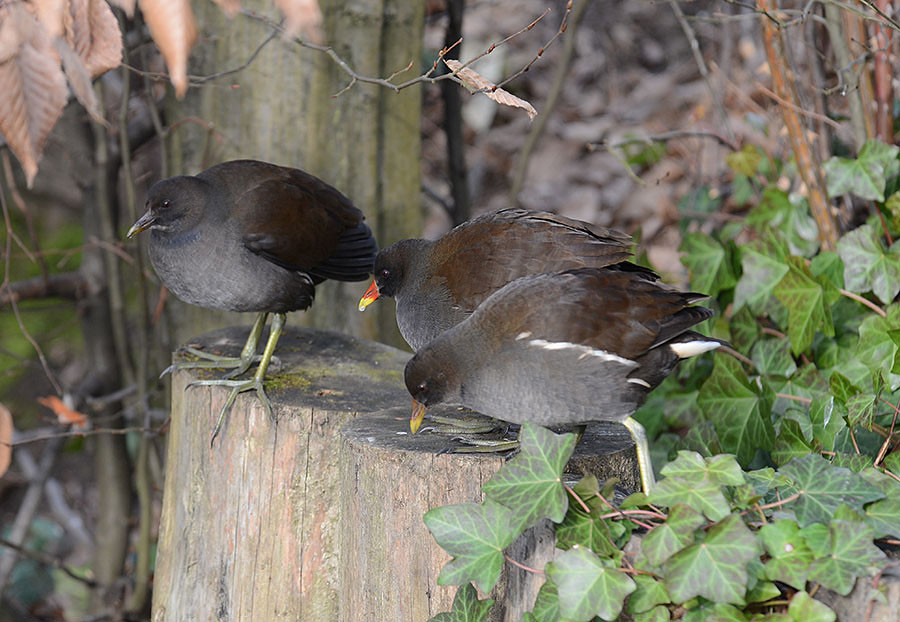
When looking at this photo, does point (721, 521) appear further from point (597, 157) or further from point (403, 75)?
point (597, 157)

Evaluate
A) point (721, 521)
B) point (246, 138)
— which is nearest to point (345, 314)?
point (246, 138)

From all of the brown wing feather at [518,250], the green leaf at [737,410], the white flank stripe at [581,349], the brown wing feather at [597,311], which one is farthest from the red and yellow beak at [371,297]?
the green leaf at [737,410]

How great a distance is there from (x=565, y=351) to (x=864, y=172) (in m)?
1.76

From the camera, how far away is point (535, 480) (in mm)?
2211

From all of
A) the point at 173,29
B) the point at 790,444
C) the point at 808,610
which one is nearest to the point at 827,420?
the point at 790,444

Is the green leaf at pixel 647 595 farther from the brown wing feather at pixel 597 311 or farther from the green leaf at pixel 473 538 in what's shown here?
the brown wing feather at pixel 597 311

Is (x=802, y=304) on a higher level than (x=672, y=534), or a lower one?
higher

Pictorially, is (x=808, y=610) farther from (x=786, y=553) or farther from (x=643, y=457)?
(x=643, y=457)

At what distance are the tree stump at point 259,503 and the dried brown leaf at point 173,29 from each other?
74.8 inches

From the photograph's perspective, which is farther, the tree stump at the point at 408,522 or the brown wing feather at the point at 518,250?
the brown wing feather at the point at 518,250

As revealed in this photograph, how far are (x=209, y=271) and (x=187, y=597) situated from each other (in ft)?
3.73

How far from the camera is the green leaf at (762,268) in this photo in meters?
3.76

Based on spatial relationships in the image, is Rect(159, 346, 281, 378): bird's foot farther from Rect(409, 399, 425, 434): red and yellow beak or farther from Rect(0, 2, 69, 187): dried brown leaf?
Rect(0, 2, 69, 187): dried brown leaf

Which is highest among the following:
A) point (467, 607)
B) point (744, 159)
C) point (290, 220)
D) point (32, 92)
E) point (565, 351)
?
point (32, 92)
